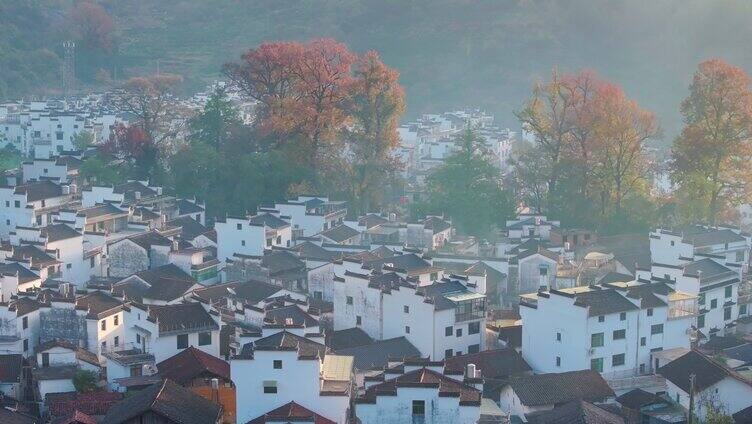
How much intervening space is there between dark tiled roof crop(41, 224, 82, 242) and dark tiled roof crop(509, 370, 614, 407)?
13083 mm

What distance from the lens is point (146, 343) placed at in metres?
24.6

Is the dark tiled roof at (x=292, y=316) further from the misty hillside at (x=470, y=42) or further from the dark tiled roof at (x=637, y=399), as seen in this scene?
the misty hillside at (x=470, y=42)

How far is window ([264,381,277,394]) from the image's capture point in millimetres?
20359

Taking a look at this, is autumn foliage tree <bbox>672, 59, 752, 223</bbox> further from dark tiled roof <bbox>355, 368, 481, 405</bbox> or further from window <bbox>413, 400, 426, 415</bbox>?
window <bbox>413, 400, 426, 415</bbox>

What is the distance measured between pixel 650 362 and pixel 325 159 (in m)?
15.0

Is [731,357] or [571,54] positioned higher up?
[571,54]

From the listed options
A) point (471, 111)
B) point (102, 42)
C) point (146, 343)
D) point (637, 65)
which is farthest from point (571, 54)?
point (146, 343)

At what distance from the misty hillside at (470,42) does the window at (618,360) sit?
35.8 m

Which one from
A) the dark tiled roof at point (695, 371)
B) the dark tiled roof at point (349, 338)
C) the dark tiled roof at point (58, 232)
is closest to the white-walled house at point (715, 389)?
the dark tiled roof at point (695, 371)

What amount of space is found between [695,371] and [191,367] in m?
8.97

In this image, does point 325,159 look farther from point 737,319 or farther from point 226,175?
point 737,319

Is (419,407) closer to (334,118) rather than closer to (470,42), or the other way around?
(334,118)

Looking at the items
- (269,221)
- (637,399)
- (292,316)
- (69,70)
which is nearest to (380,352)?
(292,316)

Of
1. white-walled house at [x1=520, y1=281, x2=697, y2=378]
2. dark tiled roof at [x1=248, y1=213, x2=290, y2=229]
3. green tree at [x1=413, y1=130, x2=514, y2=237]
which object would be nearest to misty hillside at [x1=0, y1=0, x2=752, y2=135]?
green tree at [x1=413, y1=130, x2=514, y2=237]
